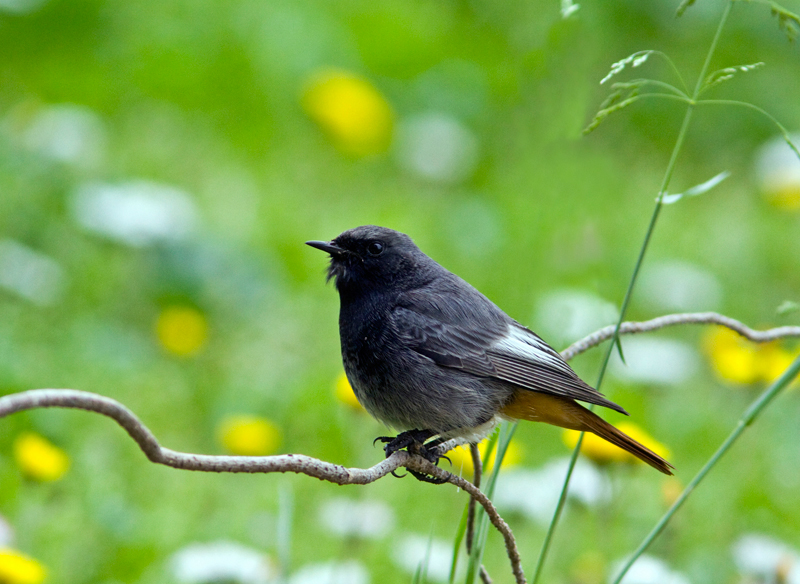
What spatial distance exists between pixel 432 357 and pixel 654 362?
2486mm

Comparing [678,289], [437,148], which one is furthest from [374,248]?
[437,148]

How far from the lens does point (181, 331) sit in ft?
16.9

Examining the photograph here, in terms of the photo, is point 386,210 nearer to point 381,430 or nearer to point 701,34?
point 381,430

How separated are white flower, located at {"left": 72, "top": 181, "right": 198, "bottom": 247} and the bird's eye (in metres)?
2.55

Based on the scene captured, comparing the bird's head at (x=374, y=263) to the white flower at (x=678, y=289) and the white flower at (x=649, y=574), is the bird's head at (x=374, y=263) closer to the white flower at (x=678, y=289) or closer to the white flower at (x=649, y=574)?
the white flower at (x=649, y=574)

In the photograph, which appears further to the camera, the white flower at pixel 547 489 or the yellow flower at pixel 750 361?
the yellow flower at pixel 750 361

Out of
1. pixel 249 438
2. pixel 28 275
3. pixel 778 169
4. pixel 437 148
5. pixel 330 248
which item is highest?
pixel 778 169

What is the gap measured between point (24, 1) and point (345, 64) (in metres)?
2.69

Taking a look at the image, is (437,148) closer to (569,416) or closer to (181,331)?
(181,331)

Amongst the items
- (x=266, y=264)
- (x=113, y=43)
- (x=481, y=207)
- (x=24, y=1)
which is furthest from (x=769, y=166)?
(x=24, y=1)

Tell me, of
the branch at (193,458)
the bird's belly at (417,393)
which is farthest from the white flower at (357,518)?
the branch at (193,458)

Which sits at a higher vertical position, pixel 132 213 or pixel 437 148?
pixel 437 148

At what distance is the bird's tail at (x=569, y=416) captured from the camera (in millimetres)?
2461

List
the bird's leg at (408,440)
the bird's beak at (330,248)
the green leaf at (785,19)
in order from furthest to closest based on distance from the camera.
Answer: the bird's beak at (330,248) → the bird's leg at (408,440) → the green leaf at (785,19)
